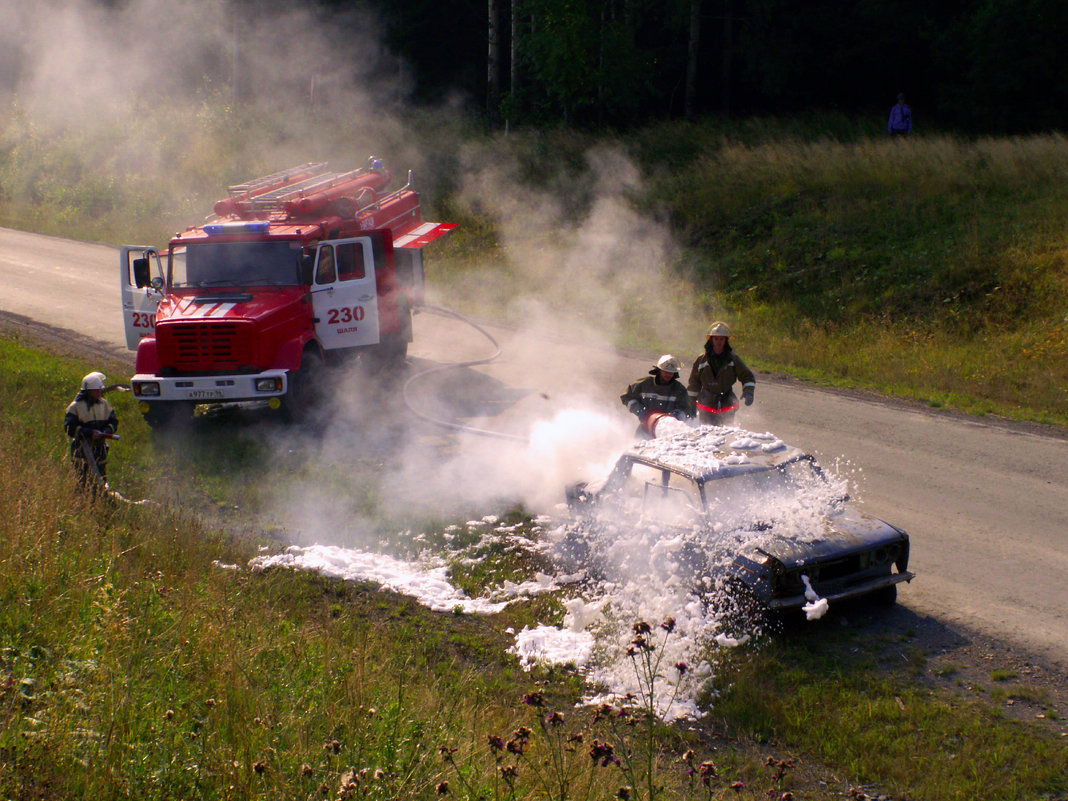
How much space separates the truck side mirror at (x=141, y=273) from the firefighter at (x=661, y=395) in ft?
22.5

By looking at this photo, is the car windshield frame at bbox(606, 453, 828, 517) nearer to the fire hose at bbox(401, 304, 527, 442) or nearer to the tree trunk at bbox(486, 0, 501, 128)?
the fire hose at bbox(401, 304, 527, 442)

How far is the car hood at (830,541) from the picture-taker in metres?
7.21

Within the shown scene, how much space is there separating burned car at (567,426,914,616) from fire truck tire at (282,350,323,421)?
16.6 feet

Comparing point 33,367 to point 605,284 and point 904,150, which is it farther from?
point 904,150

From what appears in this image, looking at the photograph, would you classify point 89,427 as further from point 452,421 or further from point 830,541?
point 830,541

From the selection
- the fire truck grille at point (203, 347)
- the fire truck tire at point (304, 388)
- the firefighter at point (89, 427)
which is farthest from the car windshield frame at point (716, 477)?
the fire truck grille at point (203, 347)

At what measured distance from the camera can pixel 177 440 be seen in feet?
40.6

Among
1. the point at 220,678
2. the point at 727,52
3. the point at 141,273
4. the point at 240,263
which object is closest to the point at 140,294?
the point at 141,273

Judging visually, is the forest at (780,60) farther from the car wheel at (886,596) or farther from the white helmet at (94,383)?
the car wheel at (886,596)

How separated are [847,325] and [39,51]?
146 feet

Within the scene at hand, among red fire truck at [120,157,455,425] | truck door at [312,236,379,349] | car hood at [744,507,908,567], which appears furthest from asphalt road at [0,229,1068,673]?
red fire truck at [120,157,455,425]

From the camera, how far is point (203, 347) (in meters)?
12.0

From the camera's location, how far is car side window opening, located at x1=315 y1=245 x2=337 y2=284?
13172 mm

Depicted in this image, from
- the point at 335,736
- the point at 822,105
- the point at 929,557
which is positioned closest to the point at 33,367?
the point at 335,736
